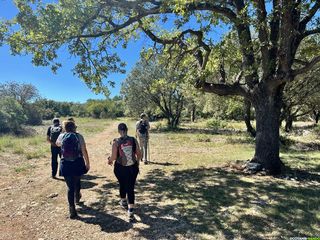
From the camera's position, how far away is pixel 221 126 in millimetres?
41781

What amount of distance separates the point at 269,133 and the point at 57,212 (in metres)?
7.11

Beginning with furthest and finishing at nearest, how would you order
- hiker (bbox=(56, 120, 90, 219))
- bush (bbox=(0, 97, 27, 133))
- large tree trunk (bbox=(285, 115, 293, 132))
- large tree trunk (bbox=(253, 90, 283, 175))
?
bush (bbox=(0, 97, 27, 133)), large tree trunk (bbox=(285, 115, 293, 132)), large tree trunk (bbox=(253, 90, 283, 175)), hiker (bbox=(56, 120, 90, 219))

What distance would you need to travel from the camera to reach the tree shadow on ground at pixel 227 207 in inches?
229

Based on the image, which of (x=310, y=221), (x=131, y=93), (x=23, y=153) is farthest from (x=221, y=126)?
(x=310, y=221)

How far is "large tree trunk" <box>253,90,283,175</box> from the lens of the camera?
10.8 m

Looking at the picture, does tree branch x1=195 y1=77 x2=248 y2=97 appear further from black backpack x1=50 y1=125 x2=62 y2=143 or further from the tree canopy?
black backpack x1=50 y1=125 x2=62 y2=143

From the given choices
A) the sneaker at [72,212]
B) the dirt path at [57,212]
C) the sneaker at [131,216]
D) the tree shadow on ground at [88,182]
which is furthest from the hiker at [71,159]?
the tree shadow on ground at [88,182]

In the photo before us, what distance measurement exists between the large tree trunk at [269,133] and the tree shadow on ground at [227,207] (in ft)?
3.15

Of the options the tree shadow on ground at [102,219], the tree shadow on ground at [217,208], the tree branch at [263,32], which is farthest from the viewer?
the tree branch at [263,32]

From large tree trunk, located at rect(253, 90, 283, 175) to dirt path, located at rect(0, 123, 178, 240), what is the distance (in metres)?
4.98

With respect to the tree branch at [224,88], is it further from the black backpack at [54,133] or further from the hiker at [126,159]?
the hiker at [126,159]

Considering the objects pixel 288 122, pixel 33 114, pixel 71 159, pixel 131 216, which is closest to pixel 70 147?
pixel 71 159

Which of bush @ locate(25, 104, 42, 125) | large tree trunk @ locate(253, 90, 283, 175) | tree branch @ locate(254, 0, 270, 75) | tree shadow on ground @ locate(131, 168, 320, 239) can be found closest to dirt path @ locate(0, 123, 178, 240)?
tree shadow on ground @ locate(131, 168, 320, 239)

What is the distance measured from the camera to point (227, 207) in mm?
7117
